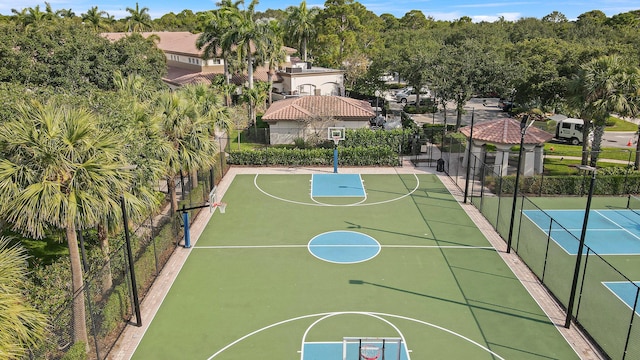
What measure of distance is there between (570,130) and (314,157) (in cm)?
2281

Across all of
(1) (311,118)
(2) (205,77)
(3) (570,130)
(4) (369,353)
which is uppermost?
(2) (205,77)

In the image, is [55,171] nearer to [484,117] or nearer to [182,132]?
[182,132]

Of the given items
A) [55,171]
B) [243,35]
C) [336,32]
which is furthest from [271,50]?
[55,171]

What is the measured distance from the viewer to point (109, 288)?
16.1 m

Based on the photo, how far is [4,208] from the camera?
37.3 feet

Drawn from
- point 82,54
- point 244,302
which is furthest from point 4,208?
point 82,54

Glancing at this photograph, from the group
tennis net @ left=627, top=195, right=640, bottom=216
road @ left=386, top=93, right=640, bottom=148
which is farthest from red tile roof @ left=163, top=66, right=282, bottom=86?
tennis net @ left=627, top=195, right=640, bottom=216

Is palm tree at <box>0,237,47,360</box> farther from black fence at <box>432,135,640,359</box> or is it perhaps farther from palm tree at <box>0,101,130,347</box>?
black fence at <box>432,135,640,359</box>

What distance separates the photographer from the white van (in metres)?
40.9

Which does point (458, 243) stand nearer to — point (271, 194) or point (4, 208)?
point (271, 194)

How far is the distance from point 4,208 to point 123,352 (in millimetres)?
5698

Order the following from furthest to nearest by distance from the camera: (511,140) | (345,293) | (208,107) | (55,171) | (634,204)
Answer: (511,140)
(634,204)
(208,107)
(345,293)
(55,171)

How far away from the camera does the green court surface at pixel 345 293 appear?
1499 cm

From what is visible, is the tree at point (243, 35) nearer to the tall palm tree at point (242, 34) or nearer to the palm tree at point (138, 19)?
the tall palm tree at point (242, 34)
